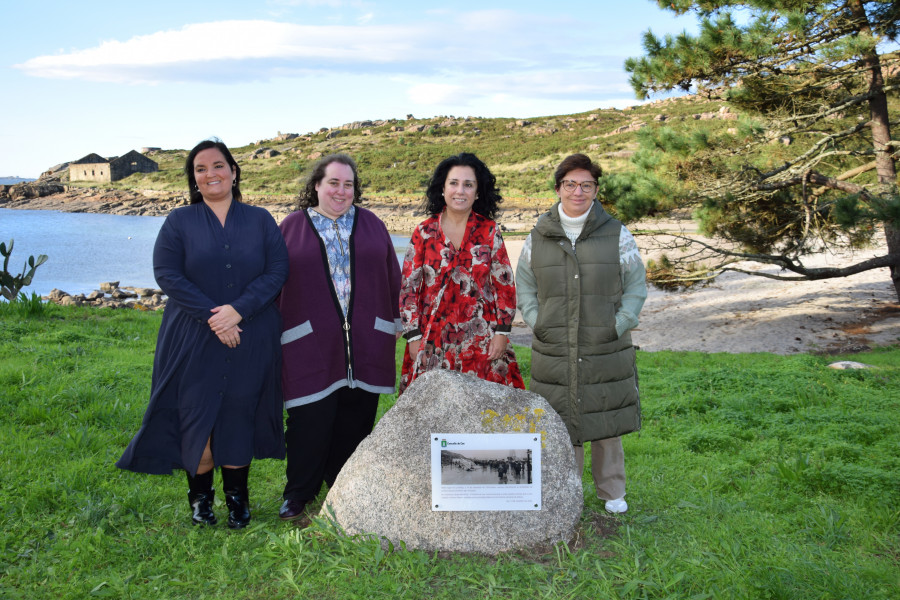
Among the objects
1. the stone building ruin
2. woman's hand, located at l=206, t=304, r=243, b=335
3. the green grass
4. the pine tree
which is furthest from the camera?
the stone building ruin

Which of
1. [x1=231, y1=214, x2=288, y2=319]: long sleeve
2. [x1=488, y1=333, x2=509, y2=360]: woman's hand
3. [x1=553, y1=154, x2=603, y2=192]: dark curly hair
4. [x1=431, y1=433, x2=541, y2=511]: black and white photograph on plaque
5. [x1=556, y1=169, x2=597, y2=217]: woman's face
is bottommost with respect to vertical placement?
[x1=431, y1=433, x2=541, y2=511]: black and white photograph on plaque

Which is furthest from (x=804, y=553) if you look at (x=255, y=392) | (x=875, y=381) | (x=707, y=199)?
(x=707, y=199)

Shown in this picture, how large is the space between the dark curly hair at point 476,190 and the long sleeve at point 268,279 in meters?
0.85

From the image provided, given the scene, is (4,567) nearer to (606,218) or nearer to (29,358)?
(606,218)

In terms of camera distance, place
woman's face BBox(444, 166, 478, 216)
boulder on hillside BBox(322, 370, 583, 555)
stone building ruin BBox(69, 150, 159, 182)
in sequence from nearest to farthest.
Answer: boulder on hillside BBox(322, 370, 583, 555) → woman's face BBox(444, 166, 478, 216) → stone building ruin BBox(69, 150, 159, 182)

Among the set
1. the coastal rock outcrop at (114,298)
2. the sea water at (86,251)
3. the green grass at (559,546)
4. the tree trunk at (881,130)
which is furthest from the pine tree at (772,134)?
the sea water at (86,251)

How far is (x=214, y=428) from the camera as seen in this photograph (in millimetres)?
3404

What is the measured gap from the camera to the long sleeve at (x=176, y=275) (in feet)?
10.6

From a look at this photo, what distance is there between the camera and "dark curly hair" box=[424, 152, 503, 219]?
3.60 m

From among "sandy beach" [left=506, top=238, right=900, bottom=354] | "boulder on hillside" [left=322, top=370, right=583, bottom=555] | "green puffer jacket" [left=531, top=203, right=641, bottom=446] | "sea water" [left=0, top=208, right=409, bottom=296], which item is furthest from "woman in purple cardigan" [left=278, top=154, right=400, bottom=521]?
"sea water" [left=0, top=208, right=409, bottom=296]

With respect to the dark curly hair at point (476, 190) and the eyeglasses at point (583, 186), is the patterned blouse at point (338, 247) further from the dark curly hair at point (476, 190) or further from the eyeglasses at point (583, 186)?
the eyeglasses at point (583, 186)

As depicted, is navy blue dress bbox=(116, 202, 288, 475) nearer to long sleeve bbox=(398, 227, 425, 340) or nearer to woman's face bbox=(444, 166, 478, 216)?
long sleeve bbox=(398, 227, 425, 340)

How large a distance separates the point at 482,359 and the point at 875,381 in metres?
5.23

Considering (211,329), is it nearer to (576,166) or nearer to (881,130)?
(576,166)
